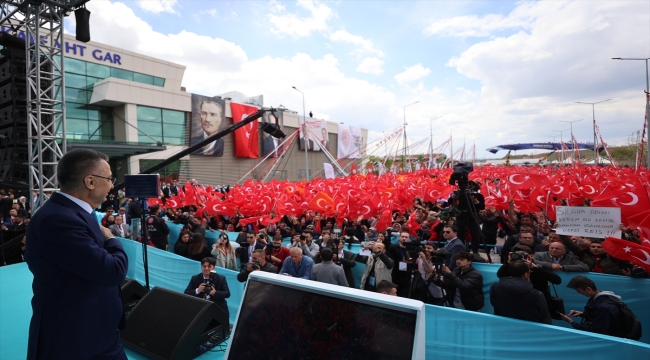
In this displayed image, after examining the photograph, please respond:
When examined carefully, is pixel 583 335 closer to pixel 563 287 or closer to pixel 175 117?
pixel 563 287

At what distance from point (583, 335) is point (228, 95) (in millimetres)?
44959

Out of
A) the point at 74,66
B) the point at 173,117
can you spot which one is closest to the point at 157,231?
the point at 74,66

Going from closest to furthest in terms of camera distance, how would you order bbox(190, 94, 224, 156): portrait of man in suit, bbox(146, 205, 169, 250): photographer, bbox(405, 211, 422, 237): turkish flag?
bbox(405, 211, 422, 237): turkish flag
bbox(146, 205, 169, 250): photographer
bbox(190, 94, 224, 156): portrait of man in suit

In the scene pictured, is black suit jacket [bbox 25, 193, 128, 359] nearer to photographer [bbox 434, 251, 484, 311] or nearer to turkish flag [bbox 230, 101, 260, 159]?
photographer [bbox 434, 251, 484, 311]

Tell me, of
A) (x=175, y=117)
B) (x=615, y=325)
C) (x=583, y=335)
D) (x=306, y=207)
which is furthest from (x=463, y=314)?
(x=175, y=117)

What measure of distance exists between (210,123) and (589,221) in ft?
111

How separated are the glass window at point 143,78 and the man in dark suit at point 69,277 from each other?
32815mm

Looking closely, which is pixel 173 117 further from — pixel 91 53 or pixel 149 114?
pixel 91 53

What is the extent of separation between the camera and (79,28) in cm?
844

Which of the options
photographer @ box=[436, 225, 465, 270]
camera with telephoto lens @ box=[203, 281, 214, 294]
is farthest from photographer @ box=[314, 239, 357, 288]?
camera with telephoto lens @ box=[203, 281, 214, 294]

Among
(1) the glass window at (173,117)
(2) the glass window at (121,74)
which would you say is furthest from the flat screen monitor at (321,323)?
(1) the glass window at (173,117)

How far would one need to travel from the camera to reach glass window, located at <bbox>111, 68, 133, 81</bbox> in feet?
94.6

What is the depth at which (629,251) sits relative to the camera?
17.3 ft

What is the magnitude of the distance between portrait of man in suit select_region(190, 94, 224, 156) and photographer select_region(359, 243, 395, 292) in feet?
99.2
